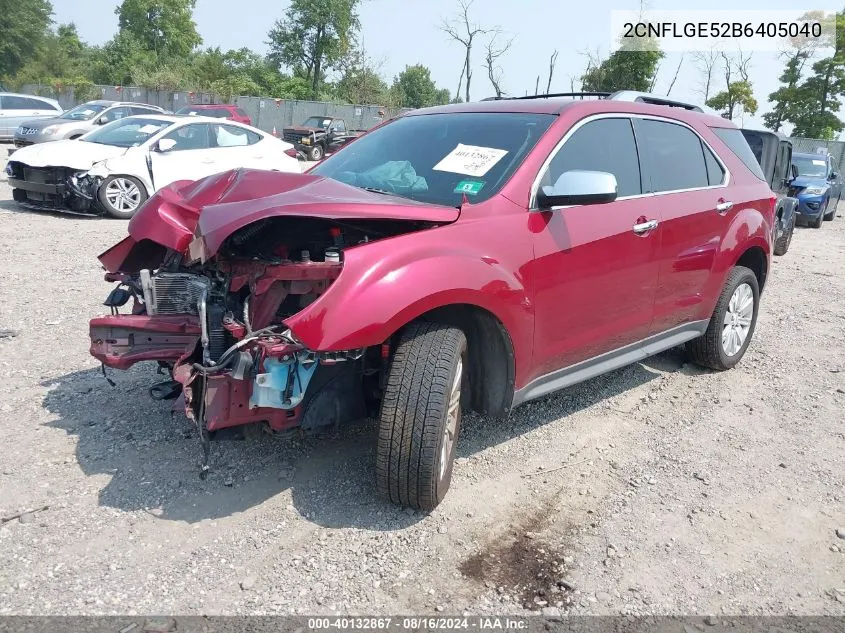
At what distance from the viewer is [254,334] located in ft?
9.21

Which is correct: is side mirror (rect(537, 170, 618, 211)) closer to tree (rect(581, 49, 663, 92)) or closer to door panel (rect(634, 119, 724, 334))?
door panel (rect(634, 119, 724, 334))

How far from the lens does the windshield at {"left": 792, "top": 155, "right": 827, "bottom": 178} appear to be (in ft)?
55.8

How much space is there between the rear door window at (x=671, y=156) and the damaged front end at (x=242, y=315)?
1889 mm

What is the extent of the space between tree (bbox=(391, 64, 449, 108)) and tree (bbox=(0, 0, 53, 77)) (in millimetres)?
33710

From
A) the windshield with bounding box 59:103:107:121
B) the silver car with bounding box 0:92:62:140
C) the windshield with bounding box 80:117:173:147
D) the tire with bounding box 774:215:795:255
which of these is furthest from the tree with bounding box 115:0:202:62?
the tire with bounding box 774:215:795:255

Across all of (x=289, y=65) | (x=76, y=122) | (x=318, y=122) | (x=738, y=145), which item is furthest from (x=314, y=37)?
(x=738, y=145)

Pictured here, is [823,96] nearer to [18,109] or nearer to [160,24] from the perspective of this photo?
[18,109]

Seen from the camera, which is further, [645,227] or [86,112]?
[86,112]

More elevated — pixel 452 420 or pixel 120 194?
pixel 120 194

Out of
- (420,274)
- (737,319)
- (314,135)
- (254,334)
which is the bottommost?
(737,319)

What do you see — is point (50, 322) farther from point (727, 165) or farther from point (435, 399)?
point (727, 165)

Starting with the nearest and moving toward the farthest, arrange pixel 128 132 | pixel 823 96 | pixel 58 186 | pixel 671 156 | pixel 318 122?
1. pixel 671 156
2. pixel 58 186
3. pixel 128 132
4. pixel 318 122
5. pixel 823 96

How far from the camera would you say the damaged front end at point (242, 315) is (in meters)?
2.83

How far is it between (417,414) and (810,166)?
58.3 feet
